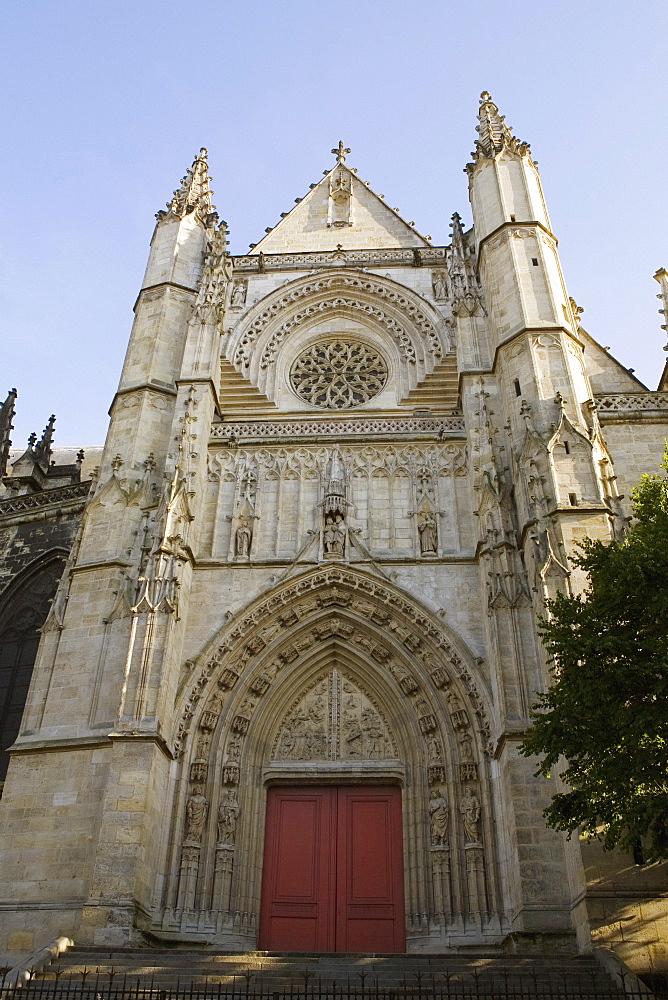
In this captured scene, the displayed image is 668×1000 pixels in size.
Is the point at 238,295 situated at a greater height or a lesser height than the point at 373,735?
greater

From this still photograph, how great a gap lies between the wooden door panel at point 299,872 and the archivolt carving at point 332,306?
866cm

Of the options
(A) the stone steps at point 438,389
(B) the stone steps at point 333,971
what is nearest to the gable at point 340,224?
(A) the stone steps at point 438,389

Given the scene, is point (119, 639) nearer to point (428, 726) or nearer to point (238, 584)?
point (238, 584)

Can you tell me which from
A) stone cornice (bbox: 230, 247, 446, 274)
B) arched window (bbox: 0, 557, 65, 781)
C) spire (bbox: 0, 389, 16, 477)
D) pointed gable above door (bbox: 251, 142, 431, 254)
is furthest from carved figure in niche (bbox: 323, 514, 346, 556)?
spire (bbox: 0, 389, 16, 477)

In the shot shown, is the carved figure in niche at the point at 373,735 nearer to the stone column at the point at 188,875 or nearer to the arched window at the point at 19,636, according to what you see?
the stone column at the point at 188,875

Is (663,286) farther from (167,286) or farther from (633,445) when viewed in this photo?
(167,286)

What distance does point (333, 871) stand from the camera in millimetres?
11836

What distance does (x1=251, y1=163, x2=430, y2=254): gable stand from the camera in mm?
19672

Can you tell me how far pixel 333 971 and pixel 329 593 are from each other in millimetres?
5733

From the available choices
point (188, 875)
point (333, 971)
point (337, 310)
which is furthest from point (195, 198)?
point (333, 971)

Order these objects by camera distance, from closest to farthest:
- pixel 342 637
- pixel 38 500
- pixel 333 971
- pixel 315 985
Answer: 1. pixel 315 985
2. pixel 333 971
3. pixel 342 637
4. pixel 38 500

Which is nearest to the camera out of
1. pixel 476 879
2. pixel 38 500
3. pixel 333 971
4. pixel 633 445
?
pixel 333 971

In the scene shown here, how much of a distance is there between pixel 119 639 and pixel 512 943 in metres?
6.33

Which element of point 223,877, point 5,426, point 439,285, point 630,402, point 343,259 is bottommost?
point 223,877
